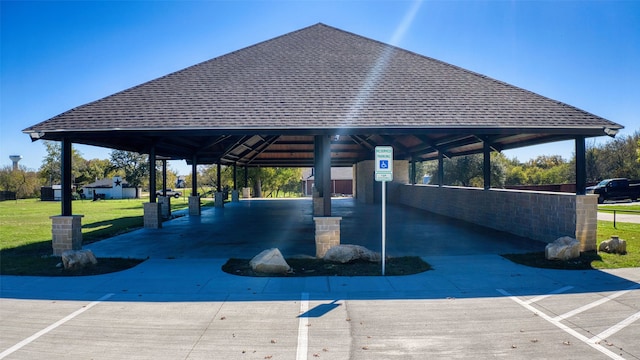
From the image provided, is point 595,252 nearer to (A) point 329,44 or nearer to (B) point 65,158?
(A) point 329,44

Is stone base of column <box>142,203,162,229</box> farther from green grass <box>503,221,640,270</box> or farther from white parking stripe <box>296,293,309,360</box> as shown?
green grass <box>503,221,640,270</box>

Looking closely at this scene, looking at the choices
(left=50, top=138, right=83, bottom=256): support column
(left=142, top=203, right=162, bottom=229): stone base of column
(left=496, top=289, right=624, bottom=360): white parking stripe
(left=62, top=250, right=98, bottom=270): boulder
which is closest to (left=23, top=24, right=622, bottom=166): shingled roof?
(left=50, top=138, right=83, bottom=256): support column

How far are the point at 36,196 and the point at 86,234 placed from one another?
4884cm

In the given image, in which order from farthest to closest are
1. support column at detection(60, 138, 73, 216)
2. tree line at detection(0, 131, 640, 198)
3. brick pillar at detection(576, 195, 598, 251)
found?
tree line at detection(0, 131, 640, 198) → support column at detection(60, 138, 73, 216) → brick pillar at detection(576, 195, 598, 251)

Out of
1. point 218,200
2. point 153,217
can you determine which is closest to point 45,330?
point 153,217

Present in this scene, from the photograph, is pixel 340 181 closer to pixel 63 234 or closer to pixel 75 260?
pixel 63 234

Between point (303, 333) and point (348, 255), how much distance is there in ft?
13.2

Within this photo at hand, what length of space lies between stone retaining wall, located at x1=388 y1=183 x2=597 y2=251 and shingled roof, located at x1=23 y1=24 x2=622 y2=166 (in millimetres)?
1860

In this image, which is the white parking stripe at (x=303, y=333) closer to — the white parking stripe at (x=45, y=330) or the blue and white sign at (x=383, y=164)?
the blue and white sign at (x=383, y=164)

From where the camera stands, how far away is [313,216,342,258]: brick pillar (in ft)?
32.8

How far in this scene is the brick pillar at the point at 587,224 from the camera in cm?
1041

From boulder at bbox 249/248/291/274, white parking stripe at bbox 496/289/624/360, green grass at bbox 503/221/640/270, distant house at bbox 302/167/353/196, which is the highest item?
distant house at bbox 302/167/353/196

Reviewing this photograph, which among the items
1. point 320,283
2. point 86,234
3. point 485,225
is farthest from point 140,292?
point 485,225

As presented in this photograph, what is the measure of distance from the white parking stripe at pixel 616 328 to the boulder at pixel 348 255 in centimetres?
482
